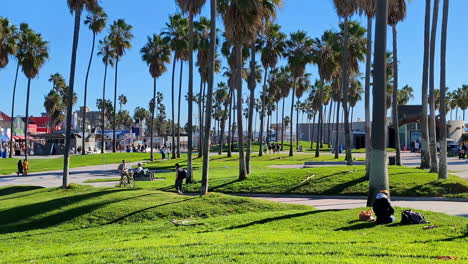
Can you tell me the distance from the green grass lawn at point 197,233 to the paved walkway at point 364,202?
2.14 meters

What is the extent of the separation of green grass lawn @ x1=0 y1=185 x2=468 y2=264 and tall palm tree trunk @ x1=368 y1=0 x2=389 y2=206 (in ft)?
3.57

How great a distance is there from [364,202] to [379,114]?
6392 millimetres

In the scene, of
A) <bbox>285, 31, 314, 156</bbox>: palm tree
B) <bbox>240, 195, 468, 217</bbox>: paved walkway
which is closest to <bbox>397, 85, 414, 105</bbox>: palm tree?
<bbox>285, 31, 314, 156</bbox>: palm tree

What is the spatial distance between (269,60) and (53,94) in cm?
5921

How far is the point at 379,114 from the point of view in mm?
14195

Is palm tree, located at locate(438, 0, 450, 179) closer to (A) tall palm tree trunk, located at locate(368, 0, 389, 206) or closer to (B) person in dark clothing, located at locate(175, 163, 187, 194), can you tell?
(A) tall palm tree trunk, located at locate(368, 0, 389, 206)

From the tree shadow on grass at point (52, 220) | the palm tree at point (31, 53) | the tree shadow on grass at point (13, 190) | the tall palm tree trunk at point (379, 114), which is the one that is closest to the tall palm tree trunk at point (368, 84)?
the tall palm tree trunk at point (379, 114)

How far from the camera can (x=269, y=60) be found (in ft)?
145

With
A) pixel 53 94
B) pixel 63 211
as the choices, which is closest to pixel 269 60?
pixel 63 211

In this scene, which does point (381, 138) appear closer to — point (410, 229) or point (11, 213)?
point (410, 229)

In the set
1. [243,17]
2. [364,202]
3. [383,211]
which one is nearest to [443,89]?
[364,202]

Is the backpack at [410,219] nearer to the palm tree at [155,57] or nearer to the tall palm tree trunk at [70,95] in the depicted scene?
the tall palm tree trunk at [70,95]

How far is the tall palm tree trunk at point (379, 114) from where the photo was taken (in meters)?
14.2

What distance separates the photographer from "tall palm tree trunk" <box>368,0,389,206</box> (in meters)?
14.2
